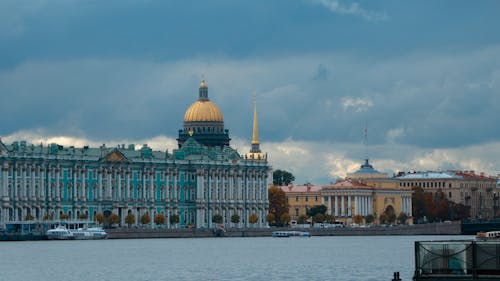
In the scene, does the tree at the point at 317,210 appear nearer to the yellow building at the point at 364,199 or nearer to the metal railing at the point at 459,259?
the yellow building at the point at 364,199

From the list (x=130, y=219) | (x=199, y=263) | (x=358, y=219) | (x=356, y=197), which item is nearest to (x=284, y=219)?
(x=358, y=219)

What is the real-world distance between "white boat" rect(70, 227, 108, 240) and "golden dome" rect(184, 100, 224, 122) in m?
34.9

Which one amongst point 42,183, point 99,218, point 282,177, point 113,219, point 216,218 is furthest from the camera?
point 282,177

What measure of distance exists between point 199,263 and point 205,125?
7815 cm

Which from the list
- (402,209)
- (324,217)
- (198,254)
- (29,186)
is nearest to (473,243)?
(198,254)

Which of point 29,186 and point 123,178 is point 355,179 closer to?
point 123,178

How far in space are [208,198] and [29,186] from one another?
69.2 ft

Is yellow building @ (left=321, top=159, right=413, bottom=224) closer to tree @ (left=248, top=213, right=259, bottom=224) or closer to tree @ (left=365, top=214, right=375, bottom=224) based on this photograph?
tree @ (left=365, top=214, right=375, bottom=224)

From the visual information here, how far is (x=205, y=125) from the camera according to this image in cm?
14325

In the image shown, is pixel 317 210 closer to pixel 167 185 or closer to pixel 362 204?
pixel 362 204

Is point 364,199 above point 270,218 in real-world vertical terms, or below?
above

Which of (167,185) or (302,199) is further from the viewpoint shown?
(302,199)

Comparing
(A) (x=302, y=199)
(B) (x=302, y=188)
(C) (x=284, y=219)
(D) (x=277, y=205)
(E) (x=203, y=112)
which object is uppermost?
(E) (x=203, y=112)

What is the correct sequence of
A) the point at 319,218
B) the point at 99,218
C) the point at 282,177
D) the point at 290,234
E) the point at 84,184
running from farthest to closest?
the point at 282,177 → the point at 319,218 → the point at 290,234 → the point at 84,184 → the point at 99,218
